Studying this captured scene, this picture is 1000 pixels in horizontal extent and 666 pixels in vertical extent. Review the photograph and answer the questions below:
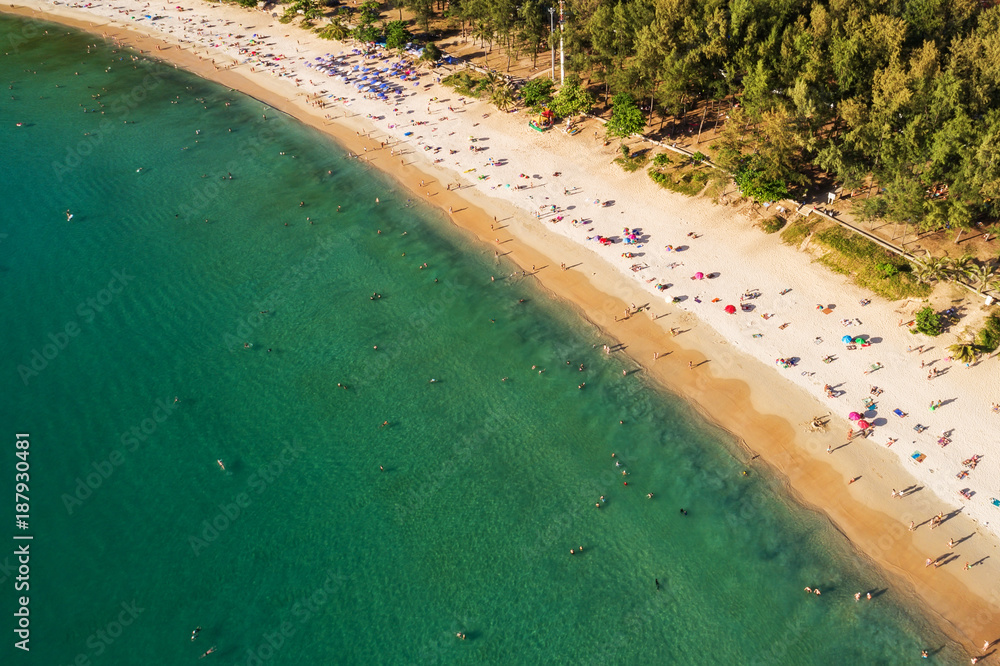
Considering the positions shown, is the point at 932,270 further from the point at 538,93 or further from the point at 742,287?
the point at 538,93

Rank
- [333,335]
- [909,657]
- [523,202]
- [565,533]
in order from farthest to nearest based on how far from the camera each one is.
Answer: [523,202]
[333,335]
[565,533]
[909,657]

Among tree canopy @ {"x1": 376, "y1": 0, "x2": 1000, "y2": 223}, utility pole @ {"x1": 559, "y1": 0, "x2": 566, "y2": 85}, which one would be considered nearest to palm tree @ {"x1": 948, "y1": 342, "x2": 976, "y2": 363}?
tree canopy @ {"x1": 376, "y1": 0, "x2": 1000, "y2": 223}

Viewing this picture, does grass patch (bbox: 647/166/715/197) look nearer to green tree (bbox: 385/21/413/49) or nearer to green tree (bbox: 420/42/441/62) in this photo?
green tree (bbox: 420/42/441/62)

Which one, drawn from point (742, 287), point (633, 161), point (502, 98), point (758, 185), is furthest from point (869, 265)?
point (502, 98)

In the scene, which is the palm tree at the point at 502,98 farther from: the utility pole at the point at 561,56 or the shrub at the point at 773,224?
the shrub at the point at 773,224

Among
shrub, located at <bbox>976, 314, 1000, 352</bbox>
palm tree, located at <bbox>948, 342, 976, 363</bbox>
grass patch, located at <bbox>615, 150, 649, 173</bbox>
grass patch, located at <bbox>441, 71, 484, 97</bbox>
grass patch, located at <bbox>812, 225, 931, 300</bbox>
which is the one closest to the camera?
palm tree, located at <bbox>948, 342, 976, 363</bbox>

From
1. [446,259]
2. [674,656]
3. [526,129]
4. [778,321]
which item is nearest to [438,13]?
[526,129]

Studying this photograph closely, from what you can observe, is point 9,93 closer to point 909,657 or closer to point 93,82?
point 93,82

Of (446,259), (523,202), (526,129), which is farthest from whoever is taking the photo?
(526,129)
